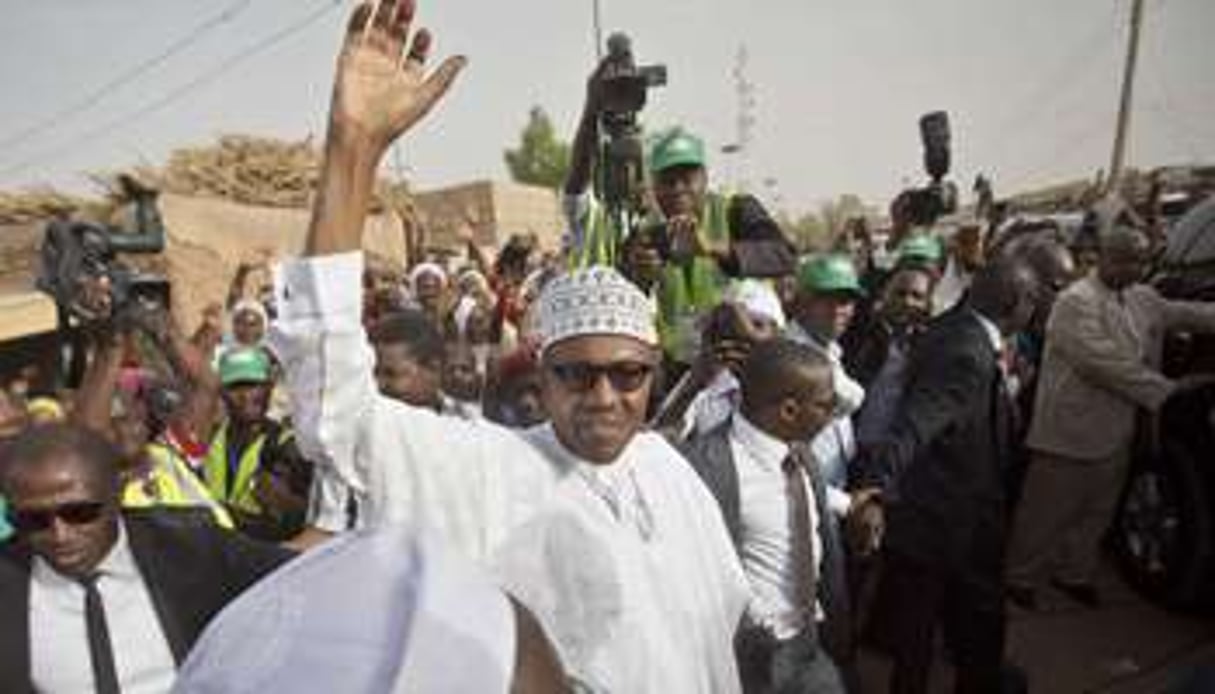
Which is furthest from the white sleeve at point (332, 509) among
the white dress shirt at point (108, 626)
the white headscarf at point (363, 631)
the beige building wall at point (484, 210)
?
the beige building wall at point (484, 210)

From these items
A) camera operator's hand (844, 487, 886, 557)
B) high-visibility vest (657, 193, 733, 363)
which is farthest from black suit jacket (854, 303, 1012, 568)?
high-visibility vest (657, 193, 733, 363)

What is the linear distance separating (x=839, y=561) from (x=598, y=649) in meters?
1.26

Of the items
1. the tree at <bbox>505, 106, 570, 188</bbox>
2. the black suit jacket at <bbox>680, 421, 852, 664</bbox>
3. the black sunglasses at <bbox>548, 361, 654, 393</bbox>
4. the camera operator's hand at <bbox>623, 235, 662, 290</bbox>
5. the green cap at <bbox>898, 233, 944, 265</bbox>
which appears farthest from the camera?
the tree at <bbox>505, 106, 570, 188</bbox>

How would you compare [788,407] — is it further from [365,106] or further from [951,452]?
[365,106]

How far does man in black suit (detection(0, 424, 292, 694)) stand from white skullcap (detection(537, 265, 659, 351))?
1050 mm

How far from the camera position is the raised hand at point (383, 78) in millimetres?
1709

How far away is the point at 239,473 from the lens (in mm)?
3793

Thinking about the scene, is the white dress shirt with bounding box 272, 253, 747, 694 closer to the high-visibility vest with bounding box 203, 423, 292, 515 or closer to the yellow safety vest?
the yellow safety vest

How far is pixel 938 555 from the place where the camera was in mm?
3570

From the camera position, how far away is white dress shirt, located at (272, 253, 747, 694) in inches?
65.6

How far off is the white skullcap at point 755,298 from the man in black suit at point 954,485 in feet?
1.82

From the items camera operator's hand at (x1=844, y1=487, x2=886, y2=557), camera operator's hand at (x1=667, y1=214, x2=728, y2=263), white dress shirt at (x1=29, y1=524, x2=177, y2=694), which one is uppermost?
camera operator's hand at (x1=667, y1=214, x2=728, y2=263)

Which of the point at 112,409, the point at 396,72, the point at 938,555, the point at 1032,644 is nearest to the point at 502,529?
the point at 396,72

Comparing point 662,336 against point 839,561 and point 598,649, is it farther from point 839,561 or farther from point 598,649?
point 598,649
